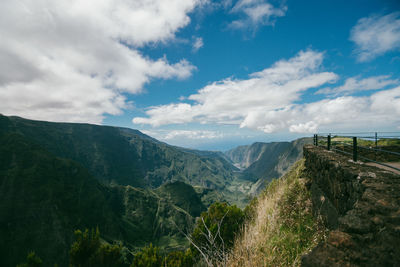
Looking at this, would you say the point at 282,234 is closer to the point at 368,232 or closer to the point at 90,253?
the point at 368,232

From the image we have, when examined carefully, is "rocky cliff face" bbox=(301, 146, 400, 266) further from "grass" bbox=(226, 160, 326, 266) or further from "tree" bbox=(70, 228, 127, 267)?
"tree" bbox=(70, 228, 127, 267)

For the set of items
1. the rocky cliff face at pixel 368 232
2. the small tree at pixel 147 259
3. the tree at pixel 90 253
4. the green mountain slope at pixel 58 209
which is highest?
the rocky cliff face at pixel 368 232

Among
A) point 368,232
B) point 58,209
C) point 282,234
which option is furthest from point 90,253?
point 58,209

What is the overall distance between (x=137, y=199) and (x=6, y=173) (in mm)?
84160

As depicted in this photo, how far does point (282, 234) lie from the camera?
4.66 meters

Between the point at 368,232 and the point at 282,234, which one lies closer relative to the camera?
the point at 368,232

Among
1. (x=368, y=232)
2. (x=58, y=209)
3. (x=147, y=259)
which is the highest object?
(x=368, y=232)

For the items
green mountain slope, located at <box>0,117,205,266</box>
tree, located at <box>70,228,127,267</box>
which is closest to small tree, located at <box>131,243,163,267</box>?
tree, located at <box>70,228,127,267</box>

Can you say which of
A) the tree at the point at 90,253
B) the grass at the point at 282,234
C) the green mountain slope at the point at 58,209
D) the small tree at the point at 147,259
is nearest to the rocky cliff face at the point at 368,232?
the grass at the point at 282,234

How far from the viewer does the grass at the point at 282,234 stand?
3.43 meters

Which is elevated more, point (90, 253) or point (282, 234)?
point (282, 234)

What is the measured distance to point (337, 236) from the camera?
2.37 meters

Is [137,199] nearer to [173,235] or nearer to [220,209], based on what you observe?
[173,235]

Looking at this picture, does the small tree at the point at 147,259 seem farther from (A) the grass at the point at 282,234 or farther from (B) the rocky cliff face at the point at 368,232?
(B) the rocky cliff face at the point at 368,232
